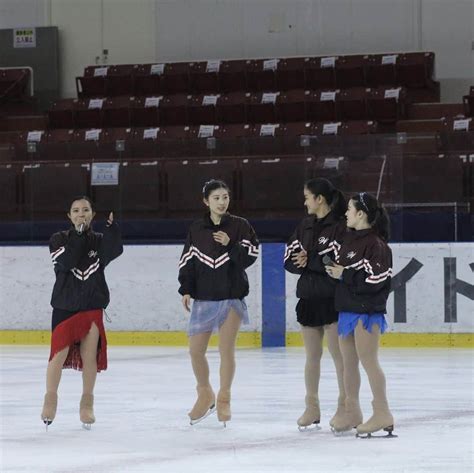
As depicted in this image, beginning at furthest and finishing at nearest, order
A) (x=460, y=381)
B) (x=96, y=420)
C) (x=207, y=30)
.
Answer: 1. (x=207, y=30)
2. (x=460, y=381)
3. (x=96, y=420)

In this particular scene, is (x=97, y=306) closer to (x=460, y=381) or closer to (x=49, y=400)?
(x=49, y=400)

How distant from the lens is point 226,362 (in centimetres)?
686

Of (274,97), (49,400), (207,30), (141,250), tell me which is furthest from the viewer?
(207,30)

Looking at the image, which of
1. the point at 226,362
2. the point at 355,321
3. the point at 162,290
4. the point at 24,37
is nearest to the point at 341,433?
the point at 355,321

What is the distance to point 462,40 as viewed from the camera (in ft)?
65.0

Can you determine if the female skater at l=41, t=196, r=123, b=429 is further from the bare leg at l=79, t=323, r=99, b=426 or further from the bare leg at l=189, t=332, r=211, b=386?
the bare leg at l=189, t=332, r=211, b=386

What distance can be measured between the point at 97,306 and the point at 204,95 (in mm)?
13152

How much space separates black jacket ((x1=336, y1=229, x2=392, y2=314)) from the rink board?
248 inches

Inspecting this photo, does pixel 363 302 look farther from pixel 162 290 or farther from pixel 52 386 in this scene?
pixel 162 290

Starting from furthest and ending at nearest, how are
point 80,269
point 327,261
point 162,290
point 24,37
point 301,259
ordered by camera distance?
1. point 24,37
2. point 162,290
3. point 80,269
4. point 301,259
5. point 327,261

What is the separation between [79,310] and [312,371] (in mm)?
1325

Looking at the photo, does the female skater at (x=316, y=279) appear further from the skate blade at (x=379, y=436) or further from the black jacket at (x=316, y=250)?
the skate blade at (x=379, y=436)

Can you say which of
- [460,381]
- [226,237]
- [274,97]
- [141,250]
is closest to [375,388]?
[226,237]

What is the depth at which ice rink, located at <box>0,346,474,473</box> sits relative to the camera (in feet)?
18.1
